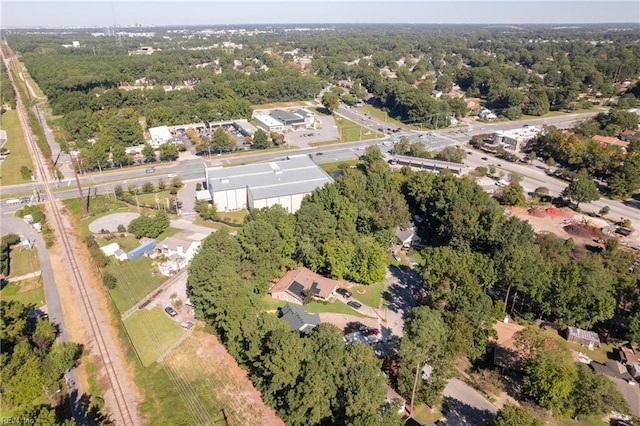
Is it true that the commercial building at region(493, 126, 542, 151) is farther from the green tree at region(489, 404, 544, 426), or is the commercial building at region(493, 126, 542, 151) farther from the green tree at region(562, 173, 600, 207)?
the green tree at region(489, 404, 544, 426)

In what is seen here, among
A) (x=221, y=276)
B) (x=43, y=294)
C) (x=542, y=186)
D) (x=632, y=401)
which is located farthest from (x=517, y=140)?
(x=43, y=294)

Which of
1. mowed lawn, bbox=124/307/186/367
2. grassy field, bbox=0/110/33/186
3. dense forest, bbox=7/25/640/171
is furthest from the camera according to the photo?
dense forest, bbox=7/25/640/171

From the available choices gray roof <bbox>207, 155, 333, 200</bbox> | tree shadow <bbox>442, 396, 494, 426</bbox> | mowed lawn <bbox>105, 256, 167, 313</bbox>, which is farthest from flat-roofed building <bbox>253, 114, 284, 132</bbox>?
tree shadow <bbox>442, 396, 494, 426</bbox>

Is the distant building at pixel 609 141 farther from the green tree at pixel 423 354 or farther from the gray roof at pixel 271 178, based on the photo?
the green tree at pixel 423 354

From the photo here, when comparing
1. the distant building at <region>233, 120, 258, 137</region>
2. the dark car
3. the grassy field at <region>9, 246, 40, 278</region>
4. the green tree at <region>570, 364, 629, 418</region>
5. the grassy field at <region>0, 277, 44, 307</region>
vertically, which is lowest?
the grassy field at <region>9, 246, 40, 278</region>

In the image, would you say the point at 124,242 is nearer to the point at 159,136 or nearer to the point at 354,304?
the point at 354,304

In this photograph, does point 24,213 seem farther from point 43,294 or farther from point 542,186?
point 542,186
